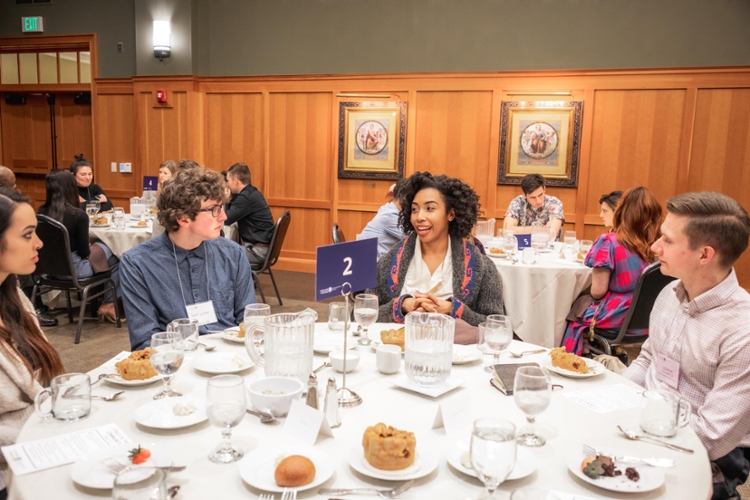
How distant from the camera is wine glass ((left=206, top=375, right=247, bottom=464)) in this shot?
1.29 metres

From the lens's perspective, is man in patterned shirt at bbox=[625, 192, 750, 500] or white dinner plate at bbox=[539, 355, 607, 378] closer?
man in patterned shirt at bbox=[625, 192, 750, 500]

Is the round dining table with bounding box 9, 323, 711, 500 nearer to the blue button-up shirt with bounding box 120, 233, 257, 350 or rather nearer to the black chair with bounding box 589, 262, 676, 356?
the blue button-up shirt with bounding box 120, 233, 257, 350

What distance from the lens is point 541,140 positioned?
23.0 feet

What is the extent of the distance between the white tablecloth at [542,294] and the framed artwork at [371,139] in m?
3.47

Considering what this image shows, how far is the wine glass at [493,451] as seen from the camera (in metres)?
1.10

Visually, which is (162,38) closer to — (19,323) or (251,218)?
(251,218)

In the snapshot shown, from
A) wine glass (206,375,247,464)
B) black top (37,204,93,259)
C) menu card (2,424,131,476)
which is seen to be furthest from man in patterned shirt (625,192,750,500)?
black top (37,204,93,259)

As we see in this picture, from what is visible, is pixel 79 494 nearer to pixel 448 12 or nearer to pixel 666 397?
pixel 666 397

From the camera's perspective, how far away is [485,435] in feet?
3.70

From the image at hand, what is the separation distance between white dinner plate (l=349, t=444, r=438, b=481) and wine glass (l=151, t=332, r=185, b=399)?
59 cm

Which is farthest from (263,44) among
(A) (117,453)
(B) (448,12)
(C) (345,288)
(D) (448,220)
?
(A) (117,453)

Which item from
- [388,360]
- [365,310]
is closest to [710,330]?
[388,360]

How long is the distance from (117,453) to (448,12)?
22.9ft

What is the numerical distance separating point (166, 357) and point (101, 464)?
1.26ft
